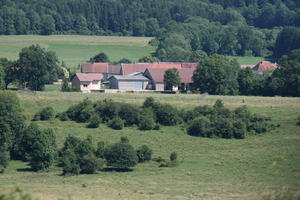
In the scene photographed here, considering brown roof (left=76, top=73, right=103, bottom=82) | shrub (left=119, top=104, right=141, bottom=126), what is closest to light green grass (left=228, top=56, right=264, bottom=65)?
brown roof (left=76, top=73, right=103, bottom=82)

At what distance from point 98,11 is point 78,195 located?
311ft

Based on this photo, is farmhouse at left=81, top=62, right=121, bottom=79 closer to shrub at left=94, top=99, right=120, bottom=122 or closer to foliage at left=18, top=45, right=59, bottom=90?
foliage at left=18, top=45, right=59, bottom=90

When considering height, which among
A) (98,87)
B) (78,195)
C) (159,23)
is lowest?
(78,195)

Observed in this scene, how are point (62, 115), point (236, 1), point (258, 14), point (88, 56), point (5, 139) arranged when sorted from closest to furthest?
point (5, 139) < point (62, 115) < point (88, 56) < point (258, 14) < point (236, 1)

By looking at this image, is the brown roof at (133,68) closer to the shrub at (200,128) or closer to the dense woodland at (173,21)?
the dense woodland at (173,21)

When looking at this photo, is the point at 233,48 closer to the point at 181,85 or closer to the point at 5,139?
the point at 181,85

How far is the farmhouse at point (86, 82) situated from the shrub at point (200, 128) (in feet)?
A: 60.4


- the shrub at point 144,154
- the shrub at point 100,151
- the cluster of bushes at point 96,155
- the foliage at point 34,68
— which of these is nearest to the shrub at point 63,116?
the cluster of bushes at point 96,155

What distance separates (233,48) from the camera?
97.6 m

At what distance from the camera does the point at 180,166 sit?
1473 inches

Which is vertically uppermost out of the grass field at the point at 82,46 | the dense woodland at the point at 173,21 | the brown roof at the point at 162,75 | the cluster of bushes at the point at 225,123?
the dense woodland at the point at 173,21

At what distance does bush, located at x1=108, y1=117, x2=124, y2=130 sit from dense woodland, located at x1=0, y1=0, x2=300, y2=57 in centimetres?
4495

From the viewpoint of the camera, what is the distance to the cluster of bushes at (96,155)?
36750mm

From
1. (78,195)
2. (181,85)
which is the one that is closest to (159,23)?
(181,85)
